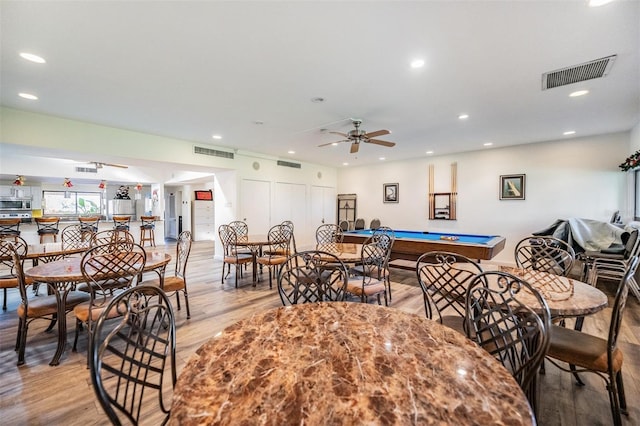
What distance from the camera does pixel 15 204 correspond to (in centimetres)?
895

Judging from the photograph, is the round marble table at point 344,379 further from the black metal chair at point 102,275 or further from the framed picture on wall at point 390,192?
the framed picture on wall at point 390,192

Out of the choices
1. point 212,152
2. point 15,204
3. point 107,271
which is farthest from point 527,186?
point 15,204

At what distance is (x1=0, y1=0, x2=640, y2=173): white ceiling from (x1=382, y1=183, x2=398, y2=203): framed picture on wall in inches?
147

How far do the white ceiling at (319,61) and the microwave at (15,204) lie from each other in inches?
296

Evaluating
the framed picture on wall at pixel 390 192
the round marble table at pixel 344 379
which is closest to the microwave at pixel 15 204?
the framed picture on wall at pixel 390 192

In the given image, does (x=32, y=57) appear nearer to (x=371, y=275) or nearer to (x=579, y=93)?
(x=371, y=275)

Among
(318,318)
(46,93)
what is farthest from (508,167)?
(46,93)

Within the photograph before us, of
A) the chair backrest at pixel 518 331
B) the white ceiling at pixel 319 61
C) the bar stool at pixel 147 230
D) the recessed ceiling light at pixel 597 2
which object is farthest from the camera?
the bar stool at pixel 147 230

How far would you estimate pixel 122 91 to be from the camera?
346 cm

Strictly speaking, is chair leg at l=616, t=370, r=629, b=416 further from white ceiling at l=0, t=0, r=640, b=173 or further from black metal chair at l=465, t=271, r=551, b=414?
white ceiling at l=0, t=0, r=640, b=173

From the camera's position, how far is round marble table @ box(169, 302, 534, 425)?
2.52 feet

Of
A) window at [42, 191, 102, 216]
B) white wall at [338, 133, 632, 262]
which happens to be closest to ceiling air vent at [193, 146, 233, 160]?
white wall at [338, 133, 632, 262]

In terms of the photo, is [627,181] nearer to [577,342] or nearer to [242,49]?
[577,342]

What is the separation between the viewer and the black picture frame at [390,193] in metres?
8.45
